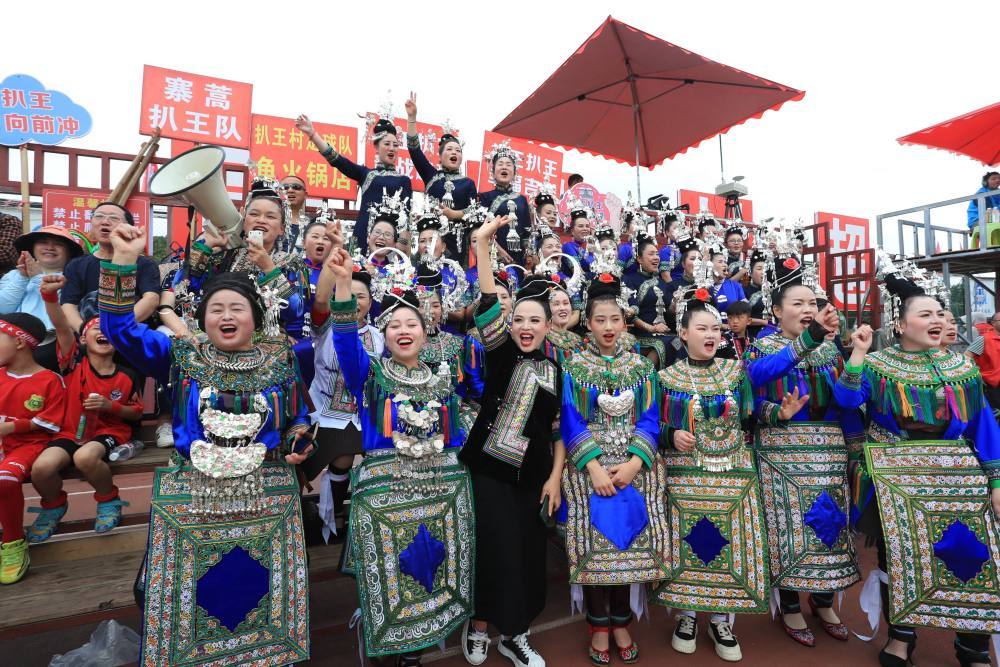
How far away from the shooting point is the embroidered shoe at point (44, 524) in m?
3.45

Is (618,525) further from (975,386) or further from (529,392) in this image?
(975,386)

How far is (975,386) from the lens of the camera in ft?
10.9

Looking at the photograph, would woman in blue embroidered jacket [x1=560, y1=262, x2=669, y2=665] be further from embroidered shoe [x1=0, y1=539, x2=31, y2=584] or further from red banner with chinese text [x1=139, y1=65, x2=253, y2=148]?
red banner with chinese text [x1=139, y1=65, x2=253, y2=148]

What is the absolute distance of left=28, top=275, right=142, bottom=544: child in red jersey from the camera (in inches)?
137

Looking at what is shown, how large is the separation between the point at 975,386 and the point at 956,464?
494 mm

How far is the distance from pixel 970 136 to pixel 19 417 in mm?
14236

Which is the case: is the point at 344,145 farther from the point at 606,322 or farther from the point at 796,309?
the point at 796,309

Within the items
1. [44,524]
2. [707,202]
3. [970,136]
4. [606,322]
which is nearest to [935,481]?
[606,322]

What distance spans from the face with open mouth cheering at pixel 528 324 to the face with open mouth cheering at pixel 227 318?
4.77 ft

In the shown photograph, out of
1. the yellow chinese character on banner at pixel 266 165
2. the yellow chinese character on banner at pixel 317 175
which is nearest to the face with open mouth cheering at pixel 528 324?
the yellow chinese character on banner at pixel 317 175

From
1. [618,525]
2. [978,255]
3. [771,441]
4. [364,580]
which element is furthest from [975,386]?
[978,255]

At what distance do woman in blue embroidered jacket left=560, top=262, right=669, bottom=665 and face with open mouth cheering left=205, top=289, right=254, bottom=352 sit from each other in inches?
73.2

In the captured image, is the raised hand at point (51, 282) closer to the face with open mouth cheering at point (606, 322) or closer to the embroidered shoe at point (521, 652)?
the face with open mouth cheering at point (606, 322)

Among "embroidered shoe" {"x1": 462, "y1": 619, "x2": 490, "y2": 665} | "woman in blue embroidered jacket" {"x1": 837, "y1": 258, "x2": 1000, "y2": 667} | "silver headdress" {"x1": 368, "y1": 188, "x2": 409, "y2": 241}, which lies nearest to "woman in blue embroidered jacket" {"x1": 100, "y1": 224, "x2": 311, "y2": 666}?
"embroidered shoe" {"x1": 462, "y1": 619, "x2": 490, "y2": 665}
